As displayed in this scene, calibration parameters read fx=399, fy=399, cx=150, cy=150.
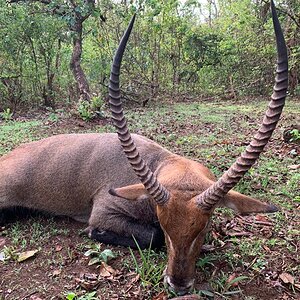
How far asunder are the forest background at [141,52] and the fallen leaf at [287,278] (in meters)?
7.78

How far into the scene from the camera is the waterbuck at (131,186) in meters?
3.12

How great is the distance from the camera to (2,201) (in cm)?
509

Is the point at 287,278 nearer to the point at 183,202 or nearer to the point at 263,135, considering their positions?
the point at 183,202

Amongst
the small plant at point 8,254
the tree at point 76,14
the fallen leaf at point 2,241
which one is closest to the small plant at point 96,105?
the tree at point 76,14

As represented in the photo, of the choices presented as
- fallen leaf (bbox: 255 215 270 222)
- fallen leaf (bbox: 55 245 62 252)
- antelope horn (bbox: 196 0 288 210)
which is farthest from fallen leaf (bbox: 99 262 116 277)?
fallen leaf (bbox: 255 215 270 222)

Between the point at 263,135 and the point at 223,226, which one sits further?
the point at 223,226

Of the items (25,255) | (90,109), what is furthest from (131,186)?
(90,109)

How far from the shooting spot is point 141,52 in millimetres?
16531

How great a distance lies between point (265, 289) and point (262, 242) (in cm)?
80

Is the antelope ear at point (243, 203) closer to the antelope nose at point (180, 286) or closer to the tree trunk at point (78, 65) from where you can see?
the antelope nose at point (180, 286)

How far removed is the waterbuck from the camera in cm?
312

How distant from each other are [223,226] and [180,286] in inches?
60.4

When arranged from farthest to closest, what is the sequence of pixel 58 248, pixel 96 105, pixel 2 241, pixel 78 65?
pixel 78 65 < pixel 96 105 < pixel 2 241 < pixel 58 248

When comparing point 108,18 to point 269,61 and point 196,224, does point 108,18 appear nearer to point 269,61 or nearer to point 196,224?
point 269,61
